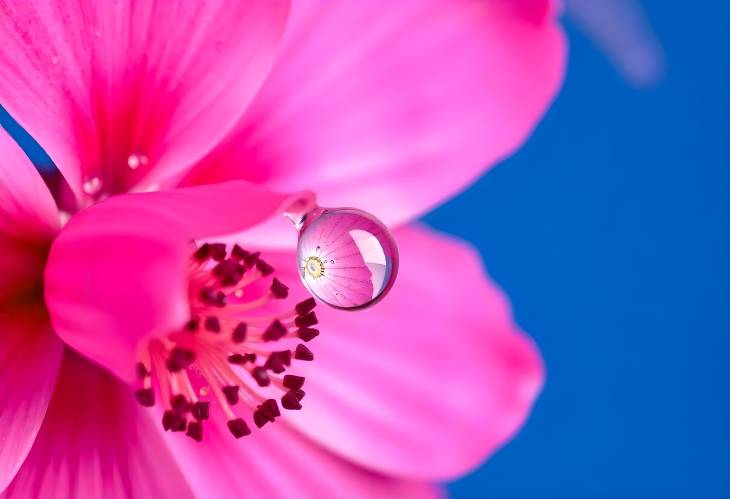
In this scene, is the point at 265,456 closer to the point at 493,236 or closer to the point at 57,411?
the point at 57,411

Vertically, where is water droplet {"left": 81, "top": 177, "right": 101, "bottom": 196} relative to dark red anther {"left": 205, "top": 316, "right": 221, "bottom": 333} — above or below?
above

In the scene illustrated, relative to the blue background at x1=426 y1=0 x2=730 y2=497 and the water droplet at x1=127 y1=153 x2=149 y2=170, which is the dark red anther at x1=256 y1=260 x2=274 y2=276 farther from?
the blue background at x1=426 y1=0 x2=730 y2=497

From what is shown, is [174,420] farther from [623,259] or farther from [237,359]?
[623,259]

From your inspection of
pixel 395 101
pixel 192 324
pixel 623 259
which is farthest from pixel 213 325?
pixel 623 259

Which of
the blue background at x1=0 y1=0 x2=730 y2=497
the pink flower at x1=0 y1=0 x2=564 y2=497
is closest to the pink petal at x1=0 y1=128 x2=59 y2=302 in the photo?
the pink flower at x1=0 y1=0 x2=564 y2=497

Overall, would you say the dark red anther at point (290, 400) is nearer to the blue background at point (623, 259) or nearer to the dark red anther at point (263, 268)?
the dark red anther at point (263, 268)

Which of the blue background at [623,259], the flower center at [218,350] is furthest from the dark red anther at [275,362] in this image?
the blue background at [623,259]
